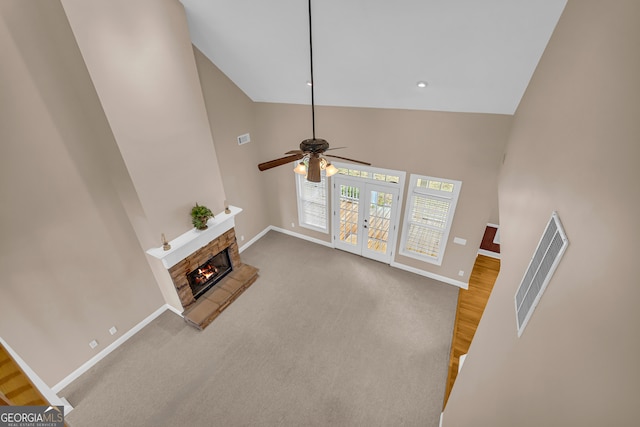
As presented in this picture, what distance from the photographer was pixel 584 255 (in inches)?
43.4

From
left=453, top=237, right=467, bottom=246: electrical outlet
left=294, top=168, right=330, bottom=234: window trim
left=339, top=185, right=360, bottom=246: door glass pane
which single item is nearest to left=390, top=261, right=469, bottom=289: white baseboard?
left=453, top=237, right=467, bottom=246: electrical outlet

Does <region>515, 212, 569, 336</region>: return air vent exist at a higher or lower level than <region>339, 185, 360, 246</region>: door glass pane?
higher

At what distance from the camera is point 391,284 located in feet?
18.5

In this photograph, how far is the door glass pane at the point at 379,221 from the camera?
5.66 metres

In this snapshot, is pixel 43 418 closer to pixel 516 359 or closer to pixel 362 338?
pixel 516 359

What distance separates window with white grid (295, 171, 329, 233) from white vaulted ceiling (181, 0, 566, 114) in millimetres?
2130

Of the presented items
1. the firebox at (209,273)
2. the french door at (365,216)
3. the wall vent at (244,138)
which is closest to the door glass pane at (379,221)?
the french door at (365,216)

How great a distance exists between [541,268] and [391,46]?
9.86 feet

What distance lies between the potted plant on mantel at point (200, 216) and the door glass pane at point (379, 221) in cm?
325

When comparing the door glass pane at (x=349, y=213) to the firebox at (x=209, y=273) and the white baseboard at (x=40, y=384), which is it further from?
the white baseboard at (x=40, y=384)

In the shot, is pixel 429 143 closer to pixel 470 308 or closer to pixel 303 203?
pixel 470 308

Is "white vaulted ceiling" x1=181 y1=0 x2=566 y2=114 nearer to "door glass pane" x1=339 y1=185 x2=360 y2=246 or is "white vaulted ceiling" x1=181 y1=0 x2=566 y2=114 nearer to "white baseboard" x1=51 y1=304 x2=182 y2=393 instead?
"door glass pane" x1=339 y1=185 x2=360 y2=246

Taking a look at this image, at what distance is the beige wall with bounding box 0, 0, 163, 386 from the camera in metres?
2.96

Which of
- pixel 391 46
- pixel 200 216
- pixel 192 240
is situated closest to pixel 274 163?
pixel 391 46
